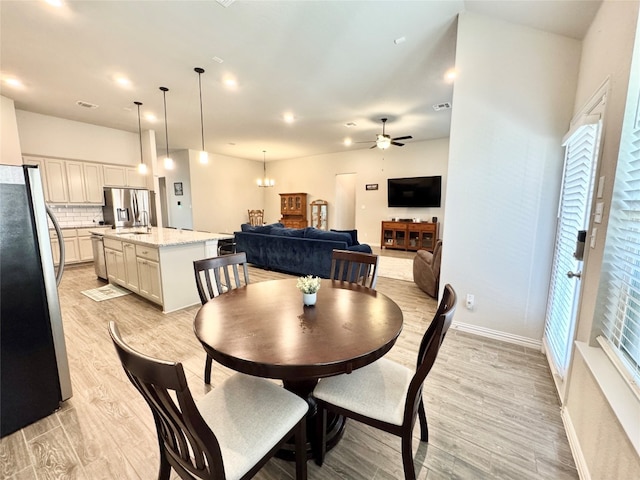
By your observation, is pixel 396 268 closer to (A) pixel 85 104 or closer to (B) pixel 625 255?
(B) pixel 625 255

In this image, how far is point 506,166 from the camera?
2.53 meters

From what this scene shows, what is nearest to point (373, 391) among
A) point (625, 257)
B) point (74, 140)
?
point (625, 257)

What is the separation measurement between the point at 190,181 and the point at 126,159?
2.11 m

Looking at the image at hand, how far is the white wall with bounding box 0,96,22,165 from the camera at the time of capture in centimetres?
435

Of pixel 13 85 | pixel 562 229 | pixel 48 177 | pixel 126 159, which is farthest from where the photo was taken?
pixel 126 159

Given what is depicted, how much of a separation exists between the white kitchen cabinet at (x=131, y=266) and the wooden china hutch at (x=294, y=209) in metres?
6.05

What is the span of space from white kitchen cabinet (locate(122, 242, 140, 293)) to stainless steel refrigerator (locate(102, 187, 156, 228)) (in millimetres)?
2105

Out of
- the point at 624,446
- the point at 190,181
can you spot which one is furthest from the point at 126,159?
the point at 624,446

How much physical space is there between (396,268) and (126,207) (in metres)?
5.89

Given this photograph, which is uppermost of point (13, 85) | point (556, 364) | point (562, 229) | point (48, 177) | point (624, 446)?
point (13, 85)

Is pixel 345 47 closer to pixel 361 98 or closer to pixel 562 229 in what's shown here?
pixel 361 98

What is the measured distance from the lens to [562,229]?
225 centimetres

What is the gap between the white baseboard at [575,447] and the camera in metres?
1.30

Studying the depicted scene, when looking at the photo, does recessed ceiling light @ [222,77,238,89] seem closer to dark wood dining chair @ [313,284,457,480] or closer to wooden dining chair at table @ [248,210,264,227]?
dark wood dining chair @ [313,284,457,480]
